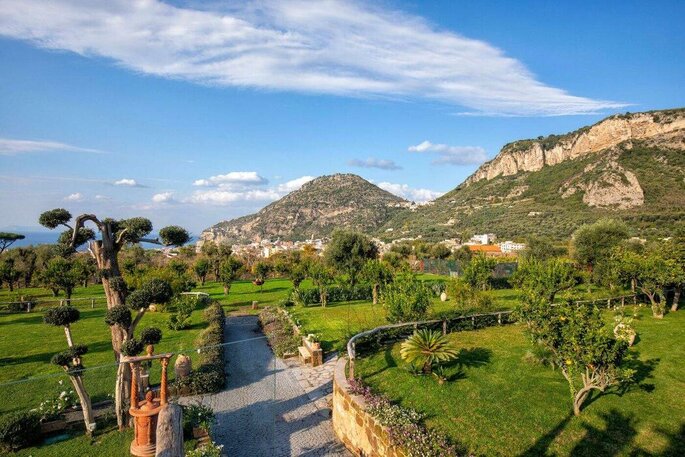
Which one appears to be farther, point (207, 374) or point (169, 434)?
point (207, 374)

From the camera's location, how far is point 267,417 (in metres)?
10.3

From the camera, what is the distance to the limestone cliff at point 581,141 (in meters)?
91.2

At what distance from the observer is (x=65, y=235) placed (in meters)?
7.96

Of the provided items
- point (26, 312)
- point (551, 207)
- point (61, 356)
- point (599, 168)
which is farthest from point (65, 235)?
point (599, 168)

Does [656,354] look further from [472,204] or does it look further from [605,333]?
[472,204]

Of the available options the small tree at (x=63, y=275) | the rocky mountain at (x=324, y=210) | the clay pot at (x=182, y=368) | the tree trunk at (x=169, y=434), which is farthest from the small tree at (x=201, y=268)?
the rocky mountain at (x=324, y=210)

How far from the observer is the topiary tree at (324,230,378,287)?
29172mm

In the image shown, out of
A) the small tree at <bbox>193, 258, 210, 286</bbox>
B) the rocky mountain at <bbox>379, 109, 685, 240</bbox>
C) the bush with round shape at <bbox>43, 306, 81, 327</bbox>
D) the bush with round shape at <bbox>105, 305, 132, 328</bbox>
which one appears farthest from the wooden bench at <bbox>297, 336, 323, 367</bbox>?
the rocky mountain at <bbox>379, 109, 685, 240</bbox>

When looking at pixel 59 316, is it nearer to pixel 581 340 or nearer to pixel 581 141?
pixel 581 340

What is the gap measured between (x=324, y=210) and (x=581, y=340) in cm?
14630

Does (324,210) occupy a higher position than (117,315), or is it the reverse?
(324,210)

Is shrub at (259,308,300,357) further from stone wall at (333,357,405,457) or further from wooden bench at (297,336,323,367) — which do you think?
stone wall at (333,357,405,457)

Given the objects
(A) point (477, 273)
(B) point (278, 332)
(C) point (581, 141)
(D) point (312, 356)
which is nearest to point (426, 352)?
(D) point (312, 356)

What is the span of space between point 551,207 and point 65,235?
9476cm
